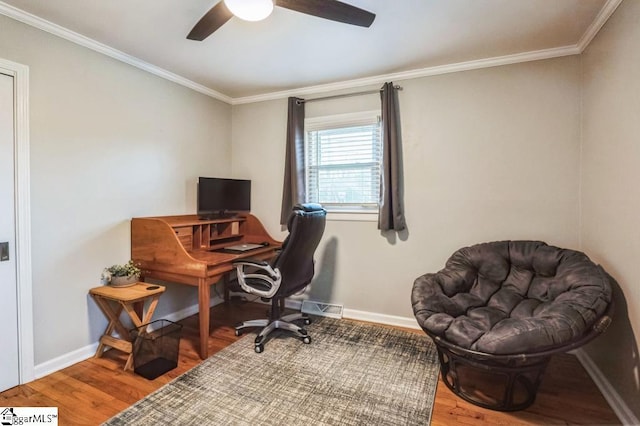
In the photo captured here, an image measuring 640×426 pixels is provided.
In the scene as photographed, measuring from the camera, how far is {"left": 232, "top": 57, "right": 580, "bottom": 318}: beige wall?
257cm

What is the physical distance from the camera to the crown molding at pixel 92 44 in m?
2.04

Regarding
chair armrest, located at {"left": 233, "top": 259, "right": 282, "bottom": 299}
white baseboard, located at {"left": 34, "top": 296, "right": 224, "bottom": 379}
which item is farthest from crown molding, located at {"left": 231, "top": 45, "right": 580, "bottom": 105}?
white baseboard, located at {"left": 34, "top": 296, "right": 224, "bottom": 379}

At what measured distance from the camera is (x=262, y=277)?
255 centimetres

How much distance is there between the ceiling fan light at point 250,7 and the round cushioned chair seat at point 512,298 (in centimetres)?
193

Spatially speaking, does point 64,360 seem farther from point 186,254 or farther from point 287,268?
point 287,268

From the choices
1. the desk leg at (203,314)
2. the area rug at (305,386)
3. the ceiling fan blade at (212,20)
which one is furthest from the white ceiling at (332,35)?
the area rug at (305,386)

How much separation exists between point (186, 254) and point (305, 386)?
1307mm

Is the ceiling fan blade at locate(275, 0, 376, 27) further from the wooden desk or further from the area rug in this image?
the area rug

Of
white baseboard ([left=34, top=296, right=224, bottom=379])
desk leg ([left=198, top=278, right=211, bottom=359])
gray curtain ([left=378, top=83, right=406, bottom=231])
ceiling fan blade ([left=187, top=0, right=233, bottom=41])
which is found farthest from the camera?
gray curtain ([left=378, top=83, right=406, bottom=231])

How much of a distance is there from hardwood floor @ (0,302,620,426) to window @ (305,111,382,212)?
1848 mm

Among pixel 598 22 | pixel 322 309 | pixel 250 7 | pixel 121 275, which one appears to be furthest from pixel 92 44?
pixel 598 22

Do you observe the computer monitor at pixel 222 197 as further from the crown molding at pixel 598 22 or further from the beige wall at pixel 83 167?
the crown molding at pixel 598 22

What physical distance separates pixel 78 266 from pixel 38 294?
291mm

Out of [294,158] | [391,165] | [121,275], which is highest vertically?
[294,158]
